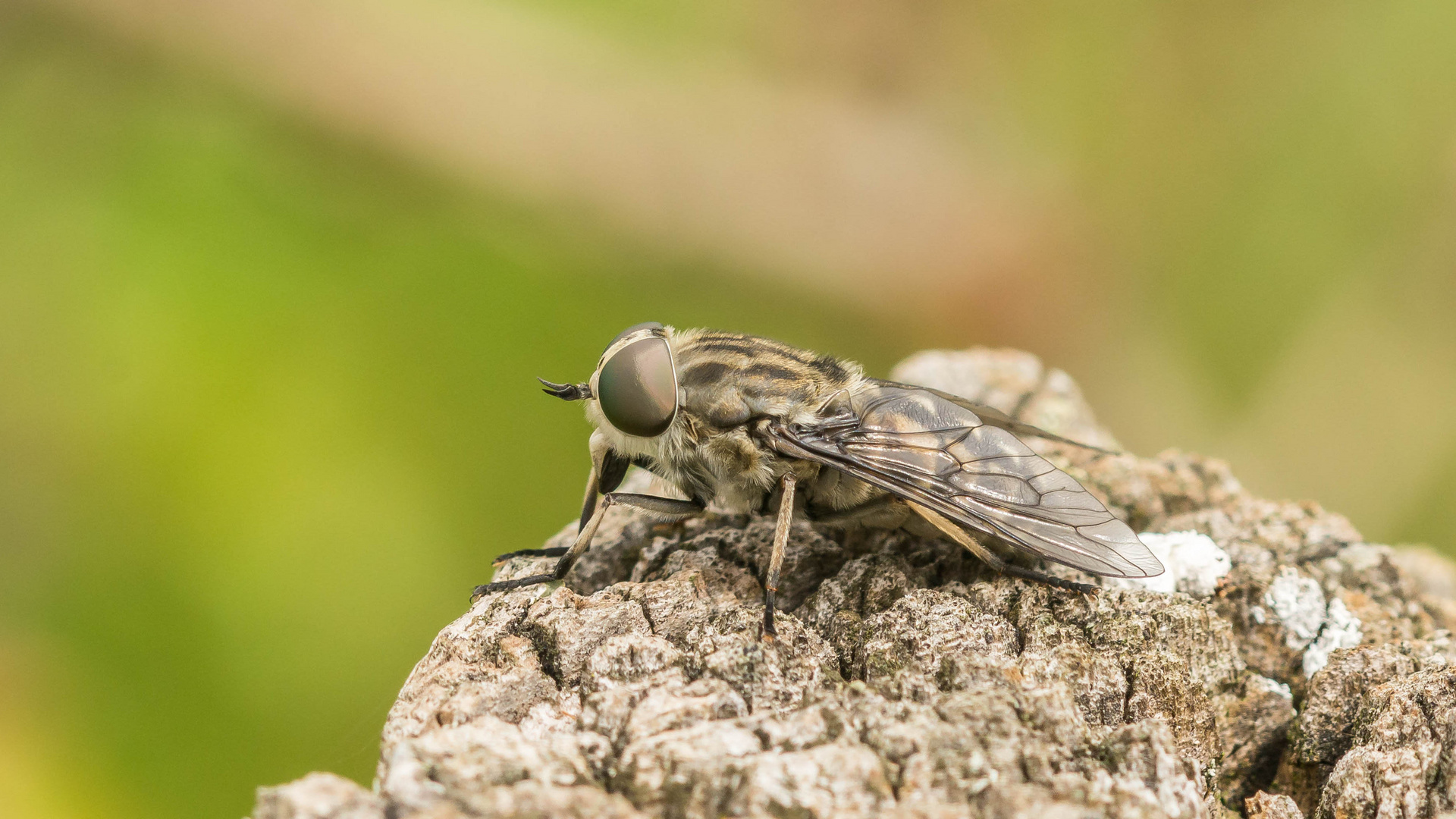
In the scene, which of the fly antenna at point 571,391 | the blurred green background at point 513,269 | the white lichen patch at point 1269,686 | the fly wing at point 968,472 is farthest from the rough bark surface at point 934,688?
the blurred green background at point 513,269

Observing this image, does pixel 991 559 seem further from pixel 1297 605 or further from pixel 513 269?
pixel 513 269

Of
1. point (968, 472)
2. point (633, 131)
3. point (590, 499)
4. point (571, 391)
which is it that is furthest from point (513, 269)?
point (968, 472)

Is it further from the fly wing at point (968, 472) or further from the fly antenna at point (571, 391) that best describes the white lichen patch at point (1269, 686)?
the fly antenna at point (571, 391)

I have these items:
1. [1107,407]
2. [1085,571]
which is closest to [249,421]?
[1085,571]

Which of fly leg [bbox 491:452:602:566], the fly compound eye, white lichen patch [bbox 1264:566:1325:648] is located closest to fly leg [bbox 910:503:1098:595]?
white lichen patch [bbox 1264:566:1325:648]

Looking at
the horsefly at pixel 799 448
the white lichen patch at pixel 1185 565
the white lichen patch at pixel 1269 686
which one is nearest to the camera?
the white lichen patch at pixel 1269 686

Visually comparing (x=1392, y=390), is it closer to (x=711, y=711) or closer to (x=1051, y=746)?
(x=1051, y=746)
